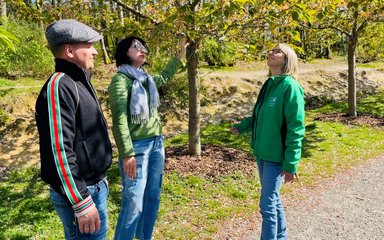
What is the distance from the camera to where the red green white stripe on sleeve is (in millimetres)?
2135

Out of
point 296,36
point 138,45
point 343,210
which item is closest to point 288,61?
point 296,36

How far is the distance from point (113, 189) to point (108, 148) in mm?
3479

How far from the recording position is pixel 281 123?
3.53 metres

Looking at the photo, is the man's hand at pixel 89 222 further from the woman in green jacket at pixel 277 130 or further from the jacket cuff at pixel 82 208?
the woman in green jacket at pixel 277 130

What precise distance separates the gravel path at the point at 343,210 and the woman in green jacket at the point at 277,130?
4.22 feet

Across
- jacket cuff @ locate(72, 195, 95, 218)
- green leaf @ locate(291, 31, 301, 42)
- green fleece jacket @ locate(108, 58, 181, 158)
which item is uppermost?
green leaf @ locate(291, 31, 301, 42)

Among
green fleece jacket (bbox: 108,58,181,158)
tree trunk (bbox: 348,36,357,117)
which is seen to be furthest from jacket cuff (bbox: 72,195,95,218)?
tree trunk (bbox: 348,36,357,117)

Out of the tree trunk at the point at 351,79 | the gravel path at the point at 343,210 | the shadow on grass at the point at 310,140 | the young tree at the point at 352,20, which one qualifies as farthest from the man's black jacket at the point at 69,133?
the tree trunk at the point at 351,79

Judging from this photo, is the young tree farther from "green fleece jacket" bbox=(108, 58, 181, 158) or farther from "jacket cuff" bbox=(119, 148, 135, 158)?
"jacket cuff" bbox=(119, 148, 135, 158)

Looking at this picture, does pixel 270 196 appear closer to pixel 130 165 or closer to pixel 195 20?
pixel 130 165

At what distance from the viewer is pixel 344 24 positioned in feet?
32.6

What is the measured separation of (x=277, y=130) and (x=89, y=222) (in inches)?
80.9

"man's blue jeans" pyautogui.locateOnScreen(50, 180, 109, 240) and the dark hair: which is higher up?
the dark hair

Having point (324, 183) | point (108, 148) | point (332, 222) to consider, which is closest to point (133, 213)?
point (108, 148)
